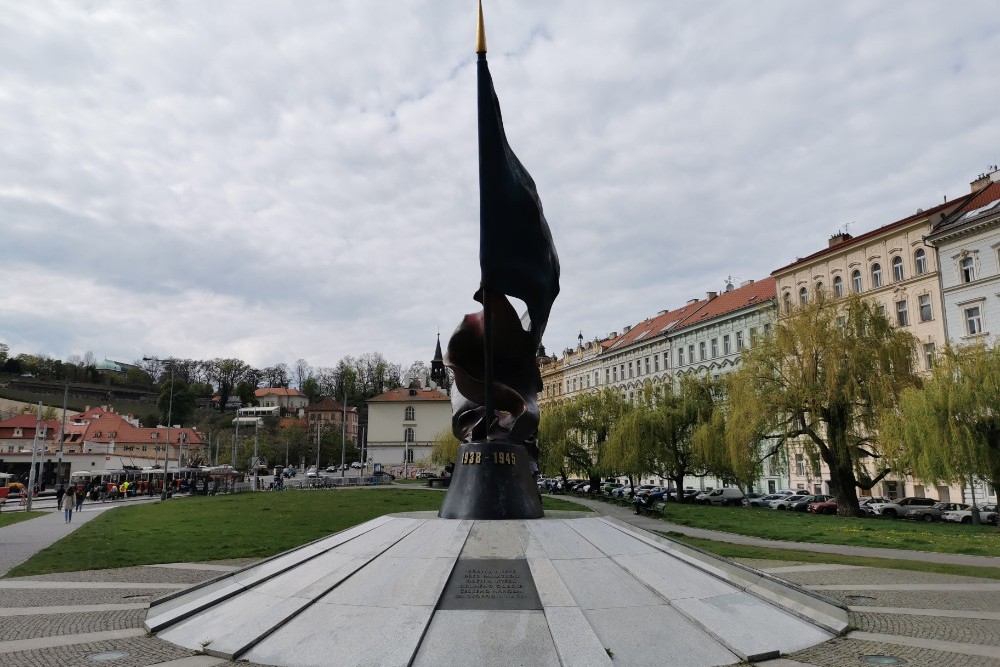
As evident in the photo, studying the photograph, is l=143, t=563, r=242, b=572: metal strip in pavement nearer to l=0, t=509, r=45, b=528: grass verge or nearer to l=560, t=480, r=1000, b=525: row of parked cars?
l=0, t=509, r=45, b=528: grass verge

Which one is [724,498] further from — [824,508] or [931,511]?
[931,511]

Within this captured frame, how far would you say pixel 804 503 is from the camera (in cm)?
3581

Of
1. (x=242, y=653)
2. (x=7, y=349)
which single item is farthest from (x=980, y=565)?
(x=7, y=349)

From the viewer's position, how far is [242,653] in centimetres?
698

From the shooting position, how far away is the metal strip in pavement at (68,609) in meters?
9.90

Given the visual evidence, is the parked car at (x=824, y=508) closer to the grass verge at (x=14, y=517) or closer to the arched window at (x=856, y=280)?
the arched window at (x=856, y=280)

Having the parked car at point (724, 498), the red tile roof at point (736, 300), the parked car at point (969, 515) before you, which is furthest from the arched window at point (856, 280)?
the parked car at point (969, 515)

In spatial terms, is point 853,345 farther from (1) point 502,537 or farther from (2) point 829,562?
(1) point 502,537

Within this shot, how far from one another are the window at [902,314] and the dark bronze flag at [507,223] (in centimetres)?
3457

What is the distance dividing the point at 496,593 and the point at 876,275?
137 ft

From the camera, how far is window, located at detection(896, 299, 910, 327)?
39.8 meters

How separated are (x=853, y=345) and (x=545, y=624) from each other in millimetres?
26929

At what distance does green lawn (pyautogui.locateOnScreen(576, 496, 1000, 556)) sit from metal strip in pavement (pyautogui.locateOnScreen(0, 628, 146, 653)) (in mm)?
17659

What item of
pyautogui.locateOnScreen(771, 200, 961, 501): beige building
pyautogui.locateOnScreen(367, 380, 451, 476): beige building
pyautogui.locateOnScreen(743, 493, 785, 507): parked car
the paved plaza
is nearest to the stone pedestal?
the paved plaza
